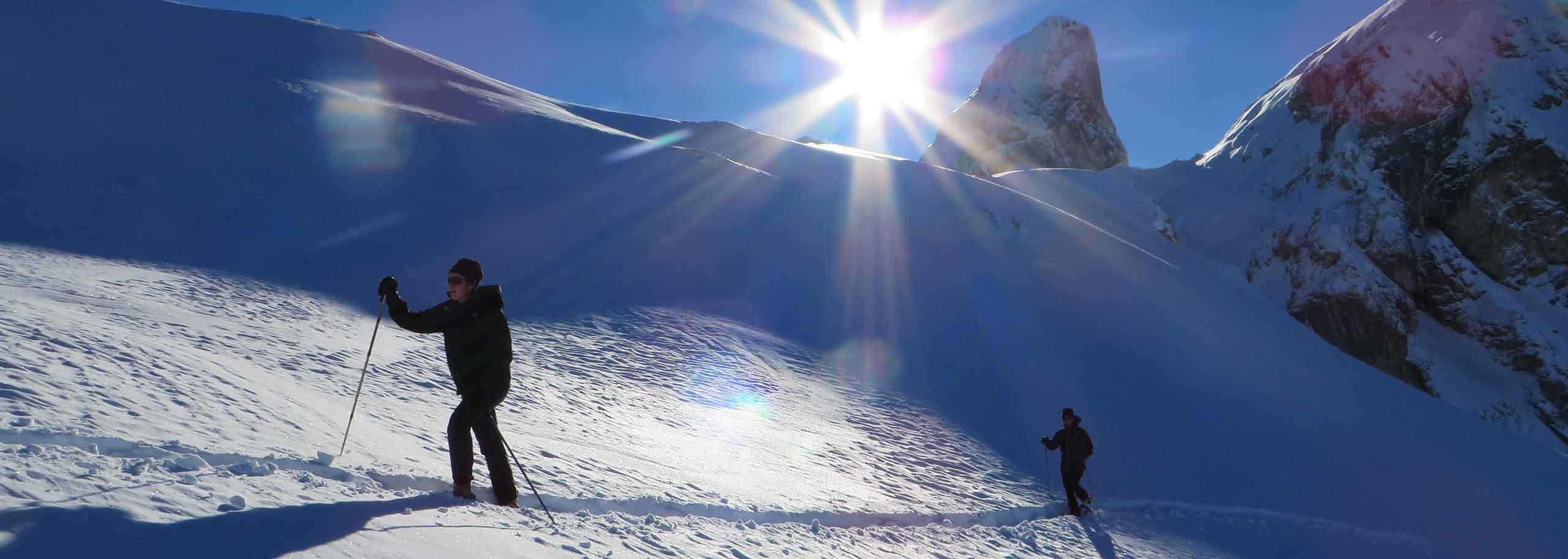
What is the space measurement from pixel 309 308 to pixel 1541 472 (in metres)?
25.5

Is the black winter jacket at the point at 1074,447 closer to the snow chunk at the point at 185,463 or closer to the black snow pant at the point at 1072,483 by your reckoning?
the black snow pant at the point at 1072,483

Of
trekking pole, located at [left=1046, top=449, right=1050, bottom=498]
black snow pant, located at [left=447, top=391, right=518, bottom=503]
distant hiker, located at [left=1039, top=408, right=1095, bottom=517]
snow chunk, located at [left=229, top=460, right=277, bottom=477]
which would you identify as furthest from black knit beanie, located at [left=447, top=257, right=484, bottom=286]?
trekking pole, located at [left=1046, top=449, right=1050, bottom=498]

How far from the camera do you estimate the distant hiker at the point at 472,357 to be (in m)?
4.85

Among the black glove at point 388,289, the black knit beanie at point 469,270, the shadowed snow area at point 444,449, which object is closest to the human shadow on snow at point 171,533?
the shadowed snow area at point 444,449

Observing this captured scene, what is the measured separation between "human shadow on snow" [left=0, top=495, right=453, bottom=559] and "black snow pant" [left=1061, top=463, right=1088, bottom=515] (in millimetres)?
8814

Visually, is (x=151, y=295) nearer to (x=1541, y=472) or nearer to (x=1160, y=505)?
(x=1160, y=505)

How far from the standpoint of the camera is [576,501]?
6.01 meters

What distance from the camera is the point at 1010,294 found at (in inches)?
771

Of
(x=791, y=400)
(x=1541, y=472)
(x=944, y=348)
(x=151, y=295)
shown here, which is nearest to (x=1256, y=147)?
(x=1541, y=472)

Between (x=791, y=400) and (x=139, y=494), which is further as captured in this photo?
(x=791, y=400)

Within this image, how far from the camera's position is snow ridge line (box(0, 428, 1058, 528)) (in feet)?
14.1

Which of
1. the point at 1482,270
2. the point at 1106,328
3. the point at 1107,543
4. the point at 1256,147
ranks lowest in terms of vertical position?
the point at 1107,543

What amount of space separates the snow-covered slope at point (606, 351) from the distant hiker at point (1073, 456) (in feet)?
1.29

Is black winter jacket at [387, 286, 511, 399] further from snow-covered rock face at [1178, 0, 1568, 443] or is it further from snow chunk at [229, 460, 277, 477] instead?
snow-covered rock face at [1178, 0, 1568, 443]
